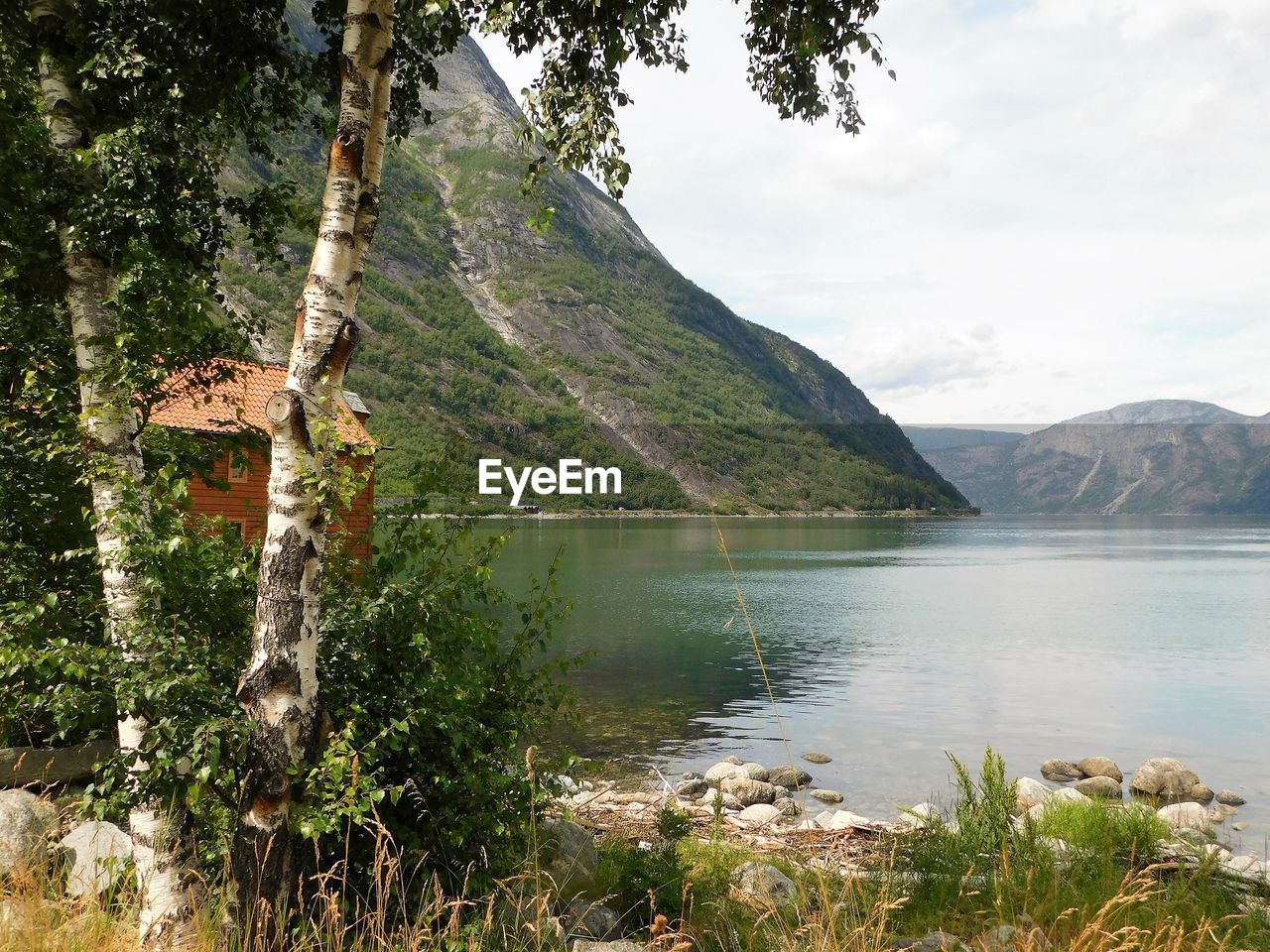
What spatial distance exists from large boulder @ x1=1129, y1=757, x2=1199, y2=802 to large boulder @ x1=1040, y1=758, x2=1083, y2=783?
1.21m

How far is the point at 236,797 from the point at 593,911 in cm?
295

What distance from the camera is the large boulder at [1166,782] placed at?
18.8 meters

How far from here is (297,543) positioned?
191 inches

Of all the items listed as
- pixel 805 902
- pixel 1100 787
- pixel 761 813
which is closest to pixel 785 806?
pixel 761 813

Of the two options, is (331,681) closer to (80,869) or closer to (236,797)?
(236,797)

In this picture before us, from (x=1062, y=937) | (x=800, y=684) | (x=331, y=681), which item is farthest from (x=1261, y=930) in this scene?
(x=800, y=684)

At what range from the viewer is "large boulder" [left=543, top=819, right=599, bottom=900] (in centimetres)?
682

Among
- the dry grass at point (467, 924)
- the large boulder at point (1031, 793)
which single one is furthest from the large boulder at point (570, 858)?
the large boulder at point (1031, 793)

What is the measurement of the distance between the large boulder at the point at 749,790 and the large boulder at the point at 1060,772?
738 centimetres

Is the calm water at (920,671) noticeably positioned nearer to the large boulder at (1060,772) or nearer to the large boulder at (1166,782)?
the large boulder at (1060,772)

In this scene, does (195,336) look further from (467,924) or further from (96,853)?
(467,924)

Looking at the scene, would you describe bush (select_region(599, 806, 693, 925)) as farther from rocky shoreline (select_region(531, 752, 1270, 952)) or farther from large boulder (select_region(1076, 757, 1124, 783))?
large boulder (select_region(1076, 757, 1124, 783))

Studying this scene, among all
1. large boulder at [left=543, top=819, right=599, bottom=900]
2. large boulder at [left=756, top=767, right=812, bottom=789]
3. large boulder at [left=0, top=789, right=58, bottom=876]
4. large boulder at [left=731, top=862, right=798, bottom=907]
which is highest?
large boulder at [left=0, top=789, right=58, bottom=876]

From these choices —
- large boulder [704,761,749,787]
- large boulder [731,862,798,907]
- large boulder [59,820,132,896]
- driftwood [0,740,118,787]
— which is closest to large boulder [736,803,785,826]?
large boulder [704,761,749,787]
